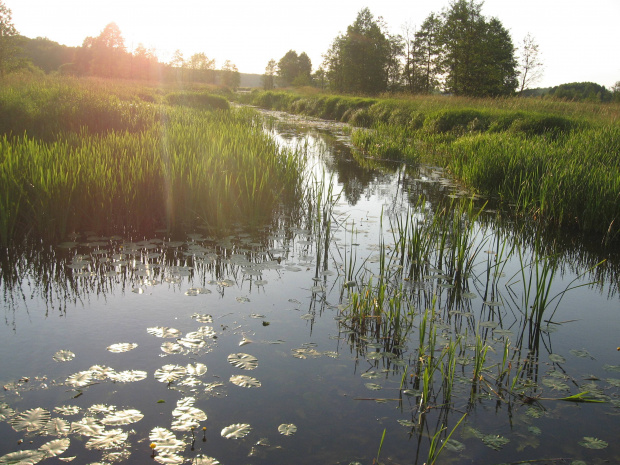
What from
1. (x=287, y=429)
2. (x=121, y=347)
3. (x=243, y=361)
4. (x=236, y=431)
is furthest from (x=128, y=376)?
(x=287, y=429)

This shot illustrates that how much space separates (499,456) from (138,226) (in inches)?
184

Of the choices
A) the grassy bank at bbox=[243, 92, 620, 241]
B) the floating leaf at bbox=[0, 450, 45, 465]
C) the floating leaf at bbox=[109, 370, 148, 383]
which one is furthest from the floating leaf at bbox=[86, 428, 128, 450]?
the grassy bank at bbox=[243, 92, 620, 241]

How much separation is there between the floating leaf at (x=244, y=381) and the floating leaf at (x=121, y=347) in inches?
31.7

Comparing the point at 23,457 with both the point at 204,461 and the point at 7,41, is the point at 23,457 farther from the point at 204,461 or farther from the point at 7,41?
the point at 7,41

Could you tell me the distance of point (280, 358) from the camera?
9.82ft

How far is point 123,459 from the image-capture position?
2062 millimetres

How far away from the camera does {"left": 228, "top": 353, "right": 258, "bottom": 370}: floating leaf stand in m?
2.85

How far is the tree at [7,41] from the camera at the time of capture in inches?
1055

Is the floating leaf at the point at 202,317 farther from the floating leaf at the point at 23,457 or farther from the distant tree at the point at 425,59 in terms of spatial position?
the distant tree at the point at 425,59

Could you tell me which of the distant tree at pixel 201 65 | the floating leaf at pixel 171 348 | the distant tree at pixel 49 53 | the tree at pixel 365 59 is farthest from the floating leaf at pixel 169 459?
the distant tree at pixel 201 65

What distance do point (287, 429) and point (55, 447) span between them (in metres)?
1.15

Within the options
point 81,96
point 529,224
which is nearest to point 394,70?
point 81,96

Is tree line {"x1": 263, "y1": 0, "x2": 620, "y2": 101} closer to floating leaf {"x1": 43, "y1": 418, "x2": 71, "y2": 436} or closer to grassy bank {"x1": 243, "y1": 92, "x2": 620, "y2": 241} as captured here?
grassy bank {"x1": 243, "y1": 92, "x2": 620, "y2": 241}

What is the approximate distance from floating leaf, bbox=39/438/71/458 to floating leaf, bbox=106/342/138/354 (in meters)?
0.84
